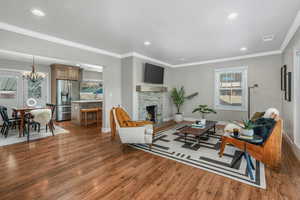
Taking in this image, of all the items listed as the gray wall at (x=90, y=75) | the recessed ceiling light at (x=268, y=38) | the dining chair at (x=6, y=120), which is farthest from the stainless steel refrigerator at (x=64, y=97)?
the recessed ceiling light at (x=268, y=38)

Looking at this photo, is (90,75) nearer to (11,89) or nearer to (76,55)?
(11,89)

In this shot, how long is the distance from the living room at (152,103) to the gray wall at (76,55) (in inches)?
1.1

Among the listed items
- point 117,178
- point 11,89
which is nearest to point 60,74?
point 11,89

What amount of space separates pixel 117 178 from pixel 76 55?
3.27m

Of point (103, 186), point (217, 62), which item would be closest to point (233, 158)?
point (103, 186)

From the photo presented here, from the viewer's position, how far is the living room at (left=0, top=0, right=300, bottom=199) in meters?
2.02

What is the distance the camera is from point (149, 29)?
2.93 m

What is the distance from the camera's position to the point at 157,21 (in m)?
2.58

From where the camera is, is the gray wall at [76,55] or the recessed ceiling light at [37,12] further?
the gray wall at [76,55]

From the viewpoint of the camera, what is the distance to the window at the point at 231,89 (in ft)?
16.8

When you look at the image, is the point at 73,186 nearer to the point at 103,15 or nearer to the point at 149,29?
the point at 103,15

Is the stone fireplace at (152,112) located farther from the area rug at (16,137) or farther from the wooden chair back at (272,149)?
the wooden chair back at (272,149)

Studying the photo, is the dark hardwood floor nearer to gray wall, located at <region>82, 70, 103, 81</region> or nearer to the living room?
the living room

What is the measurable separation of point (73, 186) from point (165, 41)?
11.8 feet
